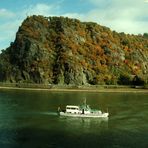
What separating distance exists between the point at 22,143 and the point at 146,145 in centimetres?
2556

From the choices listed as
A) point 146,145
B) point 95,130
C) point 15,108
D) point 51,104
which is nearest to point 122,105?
point 51,104

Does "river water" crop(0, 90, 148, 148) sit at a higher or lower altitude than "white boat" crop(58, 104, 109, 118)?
lower

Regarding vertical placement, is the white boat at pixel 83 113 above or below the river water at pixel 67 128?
above

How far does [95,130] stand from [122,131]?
6643 mm

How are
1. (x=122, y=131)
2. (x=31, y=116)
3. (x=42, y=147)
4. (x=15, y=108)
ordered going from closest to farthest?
(x=42, y=147) < (x=122, y=131) < (x=31, y=116) < (x=15, y=108)

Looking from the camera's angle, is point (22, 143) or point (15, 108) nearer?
point (22, 143)

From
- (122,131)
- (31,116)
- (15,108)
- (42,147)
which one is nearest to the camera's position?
(42,147)

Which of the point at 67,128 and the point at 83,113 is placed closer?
the point at 67,128

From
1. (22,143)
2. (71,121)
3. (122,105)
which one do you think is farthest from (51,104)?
(22,143)

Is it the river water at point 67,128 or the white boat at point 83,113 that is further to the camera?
the white boat at point 83,113

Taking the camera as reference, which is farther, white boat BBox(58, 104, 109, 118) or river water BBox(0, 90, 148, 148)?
white boat BBox(58, 104, 109, 118)

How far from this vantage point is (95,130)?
105m

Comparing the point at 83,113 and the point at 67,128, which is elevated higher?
the point at 83,113

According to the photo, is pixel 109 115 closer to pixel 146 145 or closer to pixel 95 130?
pixel 95 130
